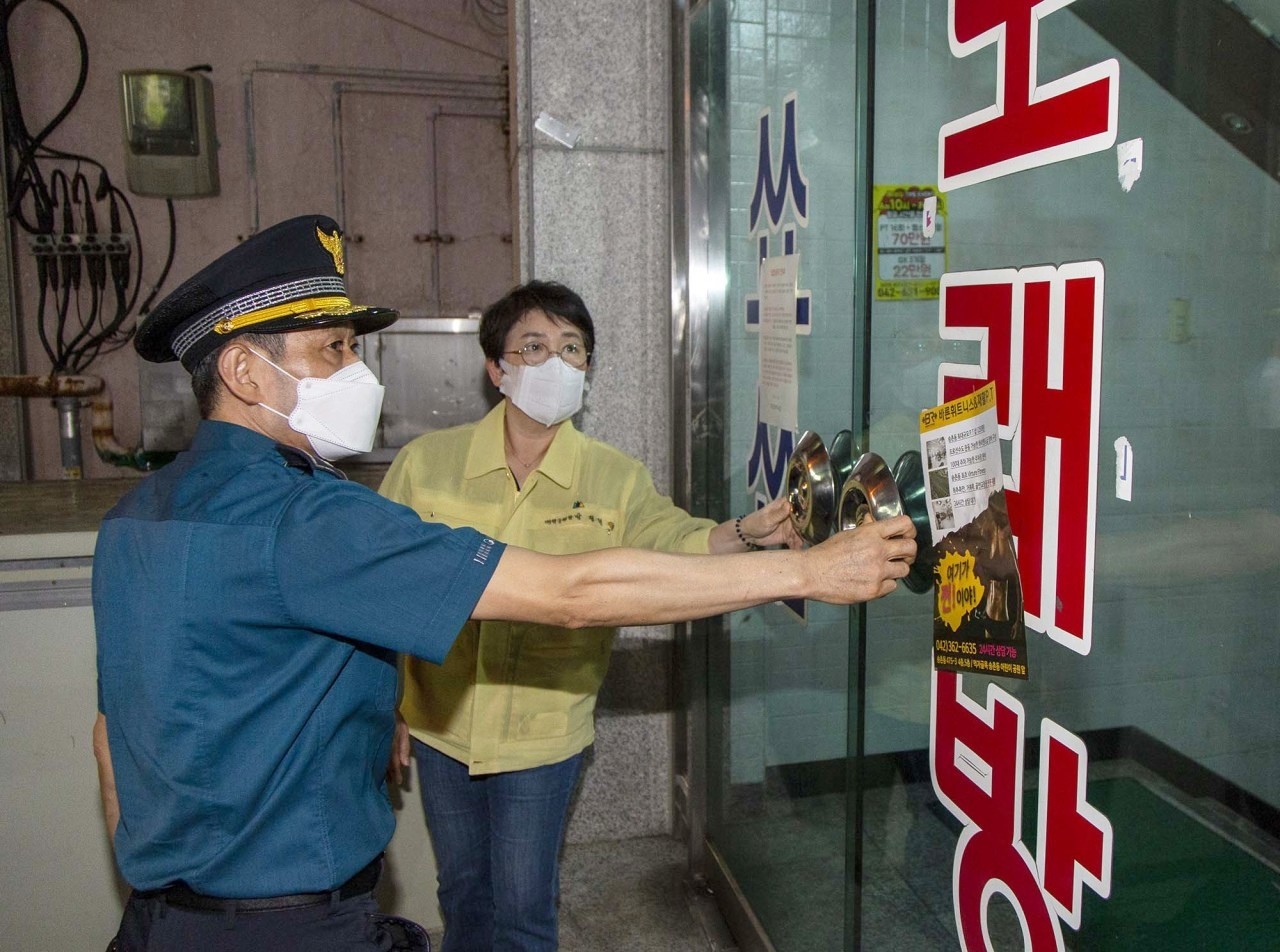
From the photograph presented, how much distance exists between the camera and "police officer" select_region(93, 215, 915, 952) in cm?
138

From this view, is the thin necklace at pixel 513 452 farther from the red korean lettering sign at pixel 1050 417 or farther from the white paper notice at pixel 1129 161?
the white paper notice at pixel 1129 161

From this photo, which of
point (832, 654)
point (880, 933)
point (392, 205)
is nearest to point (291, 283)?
point (832, 654)

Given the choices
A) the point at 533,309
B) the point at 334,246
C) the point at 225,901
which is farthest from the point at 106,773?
the point at 533,309

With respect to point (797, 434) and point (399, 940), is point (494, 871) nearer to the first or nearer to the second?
point (399, 940)

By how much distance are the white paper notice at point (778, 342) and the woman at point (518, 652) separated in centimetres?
36

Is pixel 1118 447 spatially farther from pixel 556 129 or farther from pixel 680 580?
pixel 556 129

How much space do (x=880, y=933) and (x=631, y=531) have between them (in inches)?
39.8

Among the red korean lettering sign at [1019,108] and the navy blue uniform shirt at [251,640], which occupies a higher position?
the red korean lettering sign at [1019,108]

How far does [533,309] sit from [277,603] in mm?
1225

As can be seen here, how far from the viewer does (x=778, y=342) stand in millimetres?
2455

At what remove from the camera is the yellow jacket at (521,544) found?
2281 mm

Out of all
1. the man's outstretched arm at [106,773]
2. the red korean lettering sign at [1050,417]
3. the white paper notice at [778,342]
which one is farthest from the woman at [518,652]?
the red korean lettering sign at [1050,417]

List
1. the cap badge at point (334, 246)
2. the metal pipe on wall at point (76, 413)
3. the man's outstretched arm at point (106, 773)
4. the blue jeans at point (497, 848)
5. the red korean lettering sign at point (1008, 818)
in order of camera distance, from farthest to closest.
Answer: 1. the metal pipe on wall at point (76, 413)
2. the blue jeans at point (497, 848)
3. the man's outstretched arm at point (106, 773)
4. the cap badge at point (334, 246)
5. the red korean lettering sign at point (1008, 818)

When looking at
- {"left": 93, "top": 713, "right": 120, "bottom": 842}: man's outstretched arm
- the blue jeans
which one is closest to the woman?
the blue jeans
